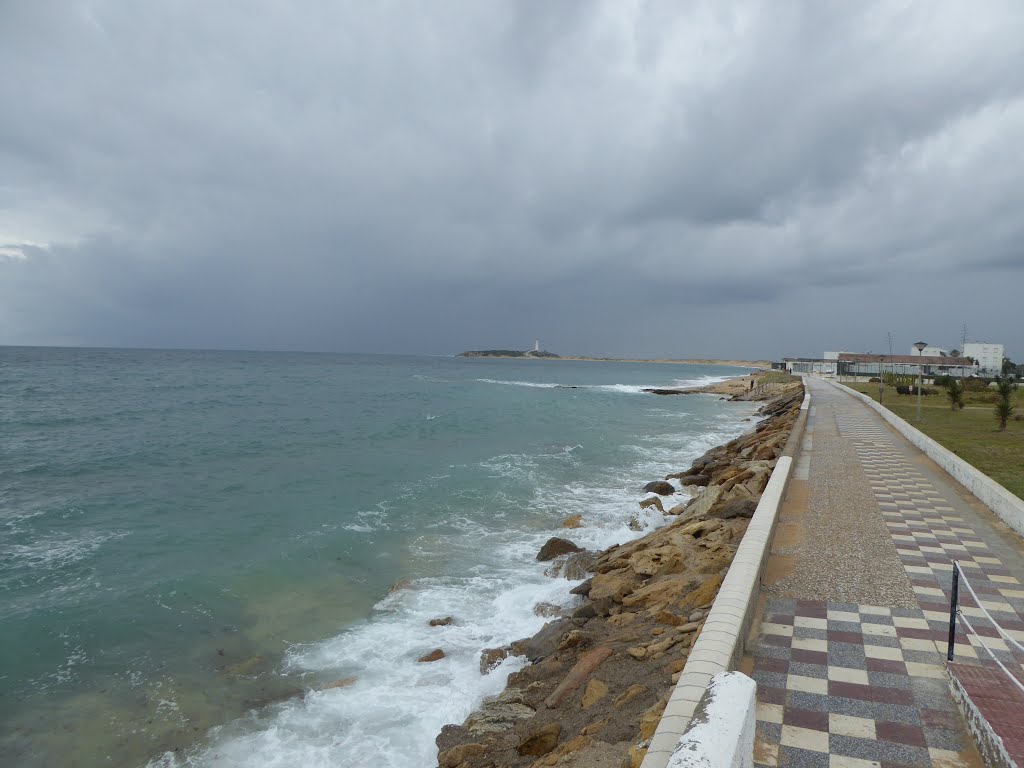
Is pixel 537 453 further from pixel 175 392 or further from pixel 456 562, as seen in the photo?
pixel 175 392

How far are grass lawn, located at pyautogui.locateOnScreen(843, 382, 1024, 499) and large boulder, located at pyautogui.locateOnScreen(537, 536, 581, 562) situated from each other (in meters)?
7.81

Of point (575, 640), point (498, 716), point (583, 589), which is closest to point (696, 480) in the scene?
point (583, 589)

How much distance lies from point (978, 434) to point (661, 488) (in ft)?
35.9

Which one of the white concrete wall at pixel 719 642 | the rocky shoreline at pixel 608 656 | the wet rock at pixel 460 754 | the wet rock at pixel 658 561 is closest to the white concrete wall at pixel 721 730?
the white concrete wall at pixel 719 642

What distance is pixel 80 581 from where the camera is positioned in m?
10.8

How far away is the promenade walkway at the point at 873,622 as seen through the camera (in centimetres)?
352

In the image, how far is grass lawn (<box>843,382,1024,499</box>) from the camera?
12078 mm

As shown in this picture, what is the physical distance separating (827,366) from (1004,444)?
9025 cm

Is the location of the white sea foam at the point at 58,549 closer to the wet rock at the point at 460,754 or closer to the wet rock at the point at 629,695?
the wet rock at the point at 460,754

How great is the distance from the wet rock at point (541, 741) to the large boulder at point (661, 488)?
1154cm

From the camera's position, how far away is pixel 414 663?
782 cm

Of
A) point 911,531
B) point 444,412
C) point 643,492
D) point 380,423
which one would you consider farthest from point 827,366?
point 911,531

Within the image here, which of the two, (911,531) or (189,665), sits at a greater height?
(911,531)

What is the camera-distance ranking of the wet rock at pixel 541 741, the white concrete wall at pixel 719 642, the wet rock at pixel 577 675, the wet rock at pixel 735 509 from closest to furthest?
the white concrete wall at pixel 719 642, the wet rock at pixel 541 741, the wet rock at pixel 577 675, the wet rock at pixel 735 509
